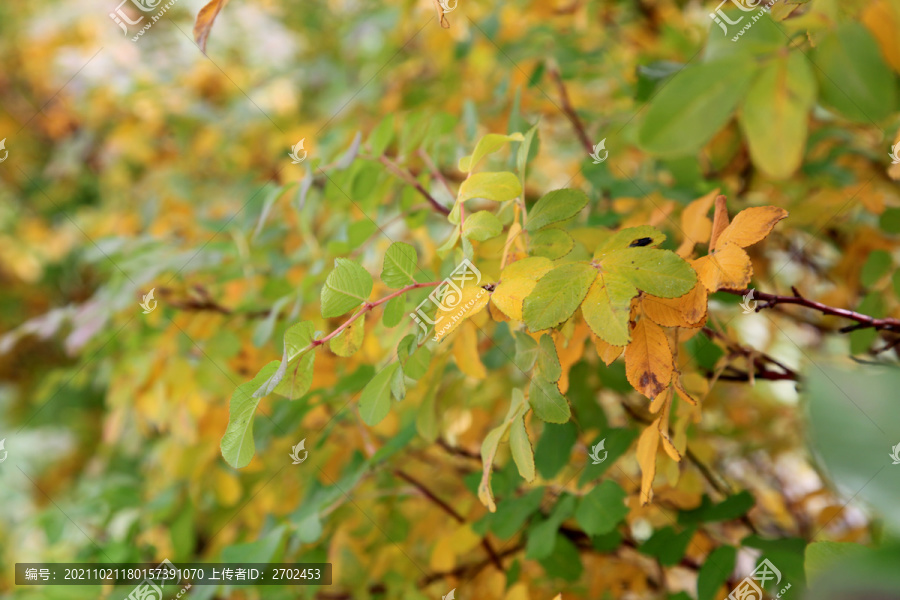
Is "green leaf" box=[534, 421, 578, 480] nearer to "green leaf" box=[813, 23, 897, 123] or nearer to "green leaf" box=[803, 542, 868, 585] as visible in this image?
"green leaf" box=[803, 542, 868, 585]

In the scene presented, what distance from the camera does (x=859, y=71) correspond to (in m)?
0.31

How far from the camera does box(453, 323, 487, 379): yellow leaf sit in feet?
1.71

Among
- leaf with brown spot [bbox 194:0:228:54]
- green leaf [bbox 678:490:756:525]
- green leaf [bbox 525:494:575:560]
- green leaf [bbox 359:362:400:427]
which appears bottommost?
green leaf [bbox 678:490:756:525]

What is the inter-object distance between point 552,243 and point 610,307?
0.09m

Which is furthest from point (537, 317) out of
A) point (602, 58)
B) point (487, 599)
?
point (602, 58)

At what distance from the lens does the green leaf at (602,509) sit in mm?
545

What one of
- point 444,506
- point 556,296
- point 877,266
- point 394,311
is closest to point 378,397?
point 394,311

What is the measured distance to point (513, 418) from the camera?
1.47ft

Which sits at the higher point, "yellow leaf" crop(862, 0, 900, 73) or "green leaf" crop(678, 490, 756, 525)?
"yellow leaf" crop(862, 0, 900, 73)

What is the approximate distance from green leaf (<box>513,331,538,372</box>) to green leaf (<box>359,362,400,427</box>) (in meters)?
0.10

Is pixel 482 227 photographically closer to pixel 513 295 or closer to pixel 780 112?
pixel 513 295

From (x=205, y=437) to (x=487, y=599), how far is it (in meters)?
0.51

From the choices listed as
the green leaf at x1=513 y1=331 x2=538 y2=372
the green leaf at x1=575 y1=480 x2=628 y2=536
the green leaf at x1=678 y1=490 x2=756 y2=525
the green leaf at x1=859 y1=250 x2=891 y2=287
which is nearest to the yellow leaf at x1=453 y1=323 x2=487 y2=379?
the green leaf at x1=513 y1=331 x2=538 y2=372

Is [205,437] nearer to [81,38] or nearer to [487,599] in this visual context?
[487,599]
